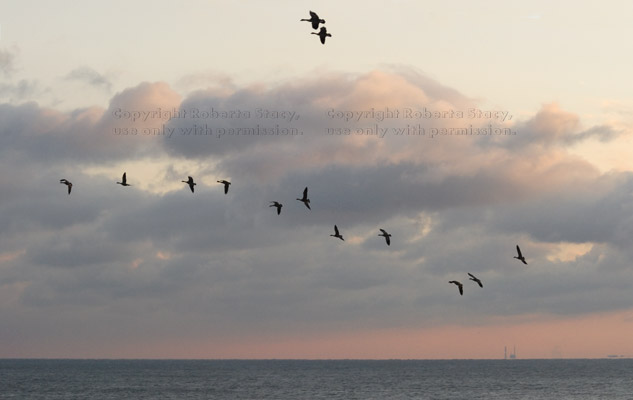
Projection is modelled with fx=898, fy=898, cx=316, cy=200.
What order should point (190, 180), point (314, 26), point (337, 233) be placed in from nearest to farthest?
point (314, 26) → point (190, 180) → point (337, 233)

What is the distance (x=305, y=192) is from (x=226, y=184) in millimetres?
6923

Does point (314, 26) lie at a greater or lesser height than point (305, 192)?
greater

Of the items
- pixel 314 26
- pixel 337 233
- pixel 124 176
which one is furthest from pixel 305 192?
pixel 314 26

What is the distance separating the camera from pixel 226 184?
3049 inches

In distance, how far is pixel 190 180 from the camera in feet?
248

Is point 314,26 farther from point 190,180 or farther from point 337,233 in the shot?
point 337,233

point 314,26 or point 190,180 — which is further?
point 190,180

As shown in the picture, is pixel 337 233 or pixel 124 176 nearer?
pixel 124 176

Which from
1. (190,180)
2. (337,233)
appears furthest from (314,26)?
(337,233)

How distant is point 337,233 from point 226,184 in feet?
37.4

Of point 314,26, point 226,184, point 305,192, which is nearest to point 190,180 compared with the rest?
point 226,184

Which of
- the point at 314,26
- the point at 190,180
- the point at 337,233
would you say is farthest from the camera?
the point at 337,233

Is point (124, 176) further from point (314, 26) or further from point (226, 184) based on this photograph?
point (314, 26)

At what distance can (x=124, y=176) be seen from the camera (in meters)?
76.2
